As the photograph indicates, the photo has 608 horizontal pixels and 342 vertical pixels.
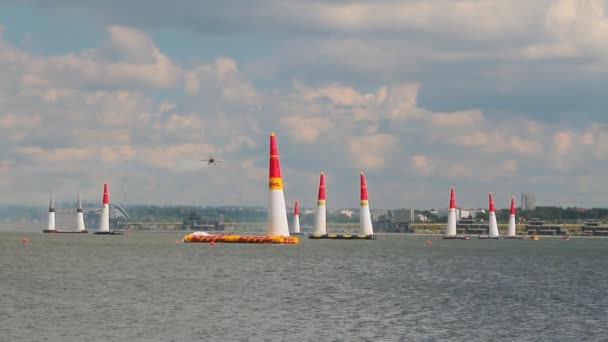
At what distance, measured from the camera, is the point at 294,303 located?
70938 mm

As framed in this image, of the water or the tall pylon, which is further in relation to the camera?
the tall pylon

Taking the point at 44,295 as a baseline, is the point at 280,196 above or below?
above

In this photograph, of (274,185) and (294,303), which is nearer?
(294,303)

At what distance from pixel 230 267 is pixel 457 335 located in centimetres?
6165

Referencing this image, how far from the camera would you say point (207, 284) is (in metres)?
87.5

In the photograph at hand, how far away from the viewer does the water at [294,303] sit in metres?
55.1

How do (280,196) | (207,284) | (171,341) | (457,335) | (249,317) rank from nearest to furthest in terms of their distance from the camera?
(171,341)
(457,335)
(249,317)
(207,284)
(280,196)

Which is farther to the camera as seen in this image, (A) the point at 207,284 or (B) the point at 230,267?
(B) the point at 230,267

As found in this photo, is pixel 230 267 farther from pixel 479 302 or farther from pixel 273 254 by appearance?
pixel 479 302

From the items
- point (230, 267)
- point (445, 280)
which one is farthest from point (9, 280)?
point (445, 280)

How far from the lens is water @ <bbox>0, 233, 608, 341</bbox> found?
5506 cm

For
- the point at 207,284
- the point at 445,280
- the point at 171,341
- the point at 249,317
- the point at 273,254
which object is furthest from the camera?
the point at 273,254

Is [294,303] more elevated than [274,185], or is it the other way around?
[274,185]

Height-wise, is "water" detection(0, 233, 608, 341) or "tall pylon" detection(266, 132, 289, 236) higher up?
"tall pylon" detection(266, 132, 289, 236)
